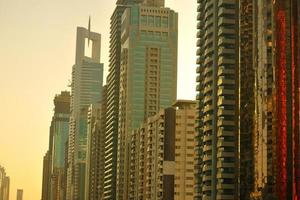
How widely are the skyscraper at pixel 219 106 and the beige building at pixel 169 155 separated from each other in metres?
23.2

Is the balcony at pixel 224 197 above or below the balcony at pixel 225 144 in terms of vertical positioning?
below

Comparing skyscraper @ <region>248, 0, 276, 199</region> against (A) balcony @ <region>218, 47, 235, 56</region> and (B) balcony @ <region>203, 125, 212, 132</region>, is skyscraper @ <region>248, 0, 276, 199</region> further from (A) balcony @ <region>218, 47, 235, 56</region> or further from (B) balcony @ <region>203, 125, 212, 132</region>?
(B) balcony @ <region>203, 125, 212, 132</region>

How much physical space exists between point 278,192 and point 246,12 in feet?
83.8

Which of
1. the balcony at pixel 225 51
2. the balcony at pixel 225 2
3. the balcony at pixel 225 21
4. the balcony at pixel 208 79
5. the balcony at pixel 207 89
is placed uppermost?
the balcony at pixel 225 2

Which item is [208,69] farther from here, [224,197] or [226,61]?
[224,197]

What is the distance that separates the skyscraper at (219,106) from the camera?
107 metres

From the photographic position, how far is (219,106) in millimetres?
109938

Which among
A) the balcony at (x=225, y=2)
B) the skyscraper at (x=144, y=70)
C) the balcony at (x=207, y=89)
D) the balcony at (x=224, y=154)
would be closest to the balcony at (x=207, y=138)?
the balcony at (x=224, y=154)

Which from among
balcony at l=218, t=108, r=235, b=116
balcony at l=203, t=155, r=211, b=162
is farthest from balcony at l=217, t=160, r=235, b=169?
balcony at l=218, t=108, r=235, b=116

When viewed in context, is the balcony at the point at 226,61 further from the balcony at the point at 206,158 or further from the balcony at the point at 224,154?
the balcony at the point at 206,158

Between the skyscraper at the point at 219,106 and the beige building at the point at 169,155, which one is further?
the beige building at the point at 169,155

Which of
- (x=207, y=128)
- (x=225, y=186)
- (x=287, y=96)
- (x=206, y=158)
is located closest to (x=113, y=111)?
(x=207, y=128)

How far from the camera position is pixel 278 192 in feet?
317

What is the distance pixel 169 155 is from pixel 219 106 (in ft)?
105
